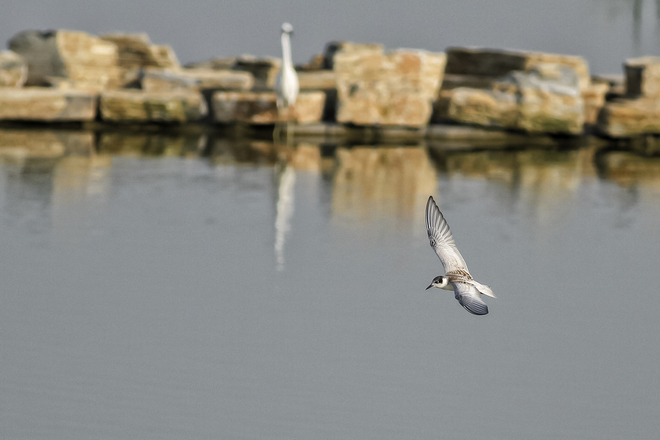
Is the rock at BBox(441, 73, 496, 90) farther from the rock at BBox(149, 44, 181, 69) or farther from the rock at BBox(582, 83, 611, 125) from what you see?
the rock at BBox(149, 44, 181, 69)

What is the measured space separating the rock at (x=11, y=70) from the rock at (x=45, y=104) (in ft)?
2.10

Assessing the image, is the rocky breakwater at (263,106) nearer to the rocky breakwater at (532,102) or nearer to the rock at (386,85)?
the rock at (386,85)

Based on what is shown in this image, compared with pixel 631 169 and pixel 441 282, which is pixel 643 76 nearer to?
pixel 631 169

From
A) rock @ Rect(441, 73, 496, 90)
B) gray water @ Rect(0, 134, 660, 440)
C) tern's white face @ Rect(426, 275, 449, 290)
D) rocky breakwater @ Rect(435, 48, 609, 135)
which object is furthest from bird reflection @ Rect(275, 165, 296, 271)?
rock @ Rect(441, 73, 496, 90)

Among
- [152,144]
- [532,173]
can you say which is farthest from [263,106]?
[532,173]

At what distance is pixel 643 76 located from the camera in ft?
43.7

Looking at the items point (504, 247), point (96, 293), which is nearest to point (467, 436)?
point (96, 293)

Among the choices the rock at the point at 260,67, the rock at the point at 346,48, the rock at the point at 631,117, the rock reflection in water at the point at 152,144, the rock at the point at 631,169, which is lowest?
the rock at the point at 631,169

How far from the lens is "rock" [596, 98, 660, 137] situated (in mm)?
13211

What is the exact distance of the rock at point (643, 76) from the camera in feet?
43.7

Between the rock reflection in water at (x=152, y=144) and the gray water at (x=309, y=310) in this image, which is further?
the rock reflection in water at (x=152, y=144)

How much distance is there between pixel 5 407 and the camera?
354 centimetres

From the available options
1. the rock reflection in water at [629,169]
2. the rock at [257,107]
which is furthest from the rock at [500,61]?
the rock at [257,107]

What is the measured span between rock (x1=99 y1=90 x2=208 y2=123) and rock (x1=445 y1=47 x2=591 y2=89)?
4378 millimetres
